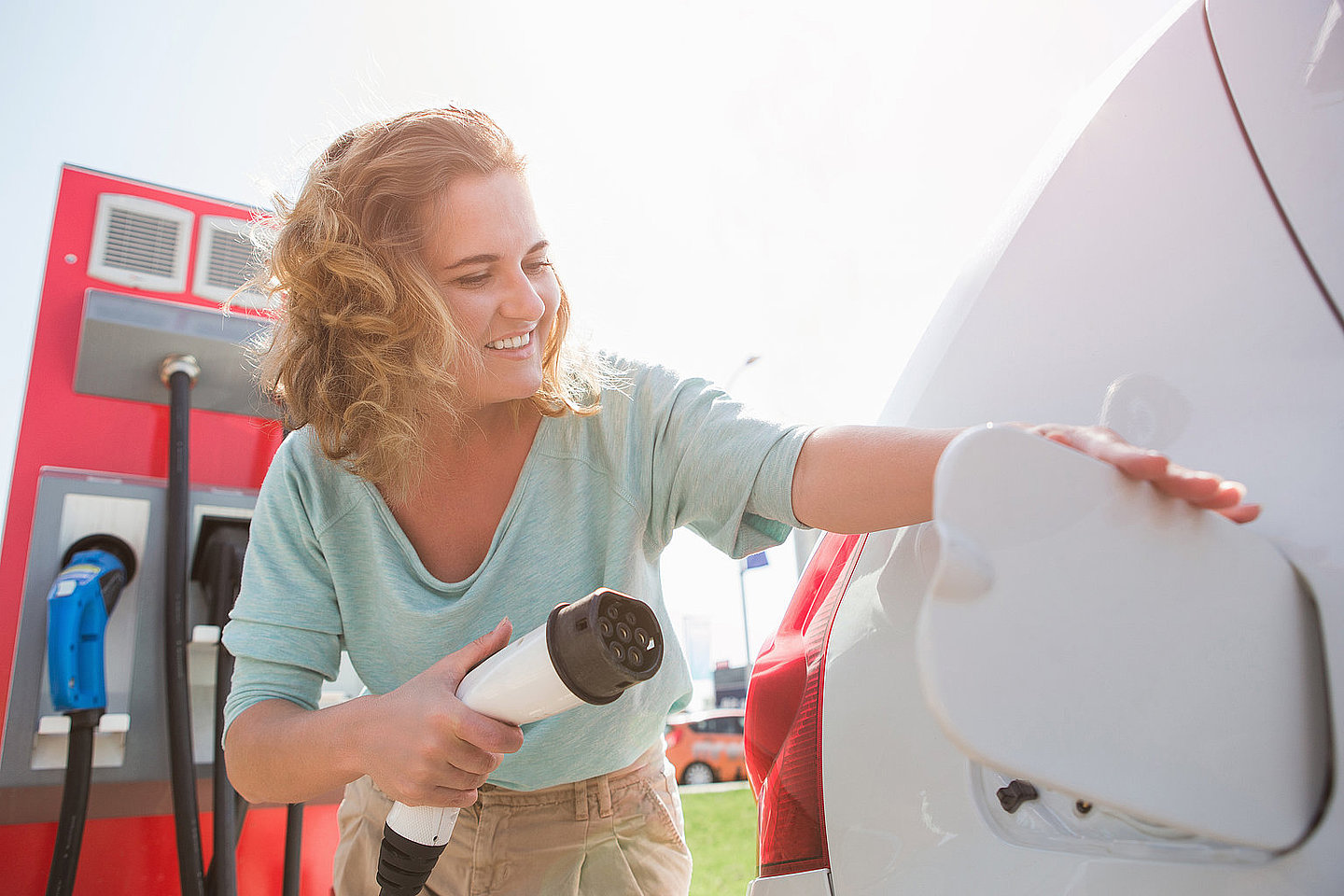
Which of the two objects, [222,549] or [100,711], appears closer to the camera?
[100,711]

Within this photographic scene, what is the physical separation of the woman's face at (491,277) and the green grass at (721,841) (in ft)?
9.63

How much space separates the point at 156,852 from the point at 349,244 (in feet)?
6.60

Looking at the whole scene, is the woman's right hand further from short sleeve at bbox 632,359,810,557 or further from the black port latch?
the black port latch

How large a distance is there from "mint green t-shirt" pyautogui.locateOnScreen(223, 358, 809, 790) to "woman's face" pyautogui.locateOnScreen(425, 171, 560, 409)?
0.12 meters

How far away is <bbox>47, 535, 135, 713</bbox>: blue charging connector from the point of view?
2295 millimetres

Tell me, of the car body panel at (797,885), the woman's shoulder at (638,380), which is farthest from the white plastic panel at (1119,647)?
the woman's shoulder at (638,380)

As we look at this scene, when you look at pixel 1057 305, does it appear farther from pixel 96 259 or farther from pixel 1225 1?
pixel 96 259

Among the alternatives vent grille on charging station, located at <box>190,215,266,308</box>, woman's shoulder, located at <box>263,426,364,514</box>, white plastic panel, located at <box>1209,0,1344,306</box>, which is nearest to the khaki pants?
woman's shoulder, located at <box>263,426,364,514</box>

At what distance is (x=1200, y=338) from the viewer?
31.2 inches

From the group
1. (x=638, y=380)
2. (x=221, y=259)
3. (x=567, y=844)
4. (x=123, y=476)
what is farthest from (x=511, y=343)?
(x=221, y=259)

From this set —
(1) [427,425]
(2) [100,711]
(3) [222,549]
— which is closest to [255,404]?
(3) [222,549]

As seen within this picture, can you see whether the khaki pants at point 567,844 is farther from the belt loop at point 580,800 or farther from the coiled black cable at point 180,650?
the coiled black cable at point 180,650

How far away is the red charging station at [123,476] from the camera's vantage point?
2396mm

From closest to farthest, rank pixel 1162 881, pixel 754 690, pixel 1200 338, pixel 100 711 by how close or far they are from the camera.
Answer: pixel 1162 881 < pixel 1200 338 < pixel 754 690 < pixel 100 711
